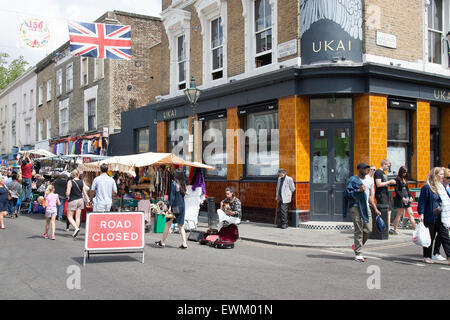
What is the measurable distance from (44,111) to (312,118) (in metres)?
28.9

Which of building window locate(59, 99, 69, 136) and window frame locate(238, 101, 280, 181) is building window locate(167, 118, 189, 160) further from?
building window locate(59, 99, 69, 136)

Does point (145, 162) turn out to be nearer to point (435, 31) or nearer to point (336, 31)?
point (336, 31)

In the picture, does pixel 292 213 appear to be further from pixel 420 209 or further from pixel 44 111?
pixel 44 111

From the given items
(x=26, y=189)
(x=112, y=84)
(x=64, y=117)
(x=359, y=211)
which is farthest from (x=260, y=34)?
(x=64, y=117)

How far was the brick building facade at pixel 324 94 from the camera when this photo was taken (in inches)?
537

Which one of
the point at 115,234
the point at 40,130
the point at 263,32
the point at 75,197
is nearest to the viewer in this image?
the point at 115,234

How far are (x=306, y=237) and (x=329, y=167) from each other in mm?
3013

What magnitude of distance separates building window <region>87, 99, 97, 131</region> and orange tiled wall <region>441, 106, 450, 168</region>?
1985cm

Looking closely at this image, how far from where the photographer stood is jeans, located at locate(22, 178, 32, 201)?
19194 mm

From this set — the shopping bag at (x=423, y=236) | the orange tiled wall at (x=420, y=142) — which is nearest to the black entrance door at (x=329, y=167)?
the orange tiled wall at (x=420, y=142)

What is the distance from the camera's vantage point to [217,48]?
706 inches

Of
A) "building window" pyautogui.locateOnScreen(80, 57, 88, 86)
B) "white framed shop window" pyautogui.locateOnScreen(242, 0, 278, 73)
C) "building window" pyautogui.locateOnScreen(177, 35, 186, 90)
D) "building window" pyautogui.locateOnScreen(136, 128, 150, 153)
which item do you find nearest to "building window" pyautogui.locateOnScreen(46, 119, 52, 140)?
"building window" pyautogui.locateOnScreen(80, 57, 88, 86)

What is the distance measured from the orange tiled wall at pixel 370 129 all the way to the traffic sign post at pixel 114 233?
780cm

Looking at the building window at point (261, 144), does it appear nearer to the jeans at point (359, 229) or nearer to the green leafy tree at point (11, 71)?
the jeans at point (359, 229)
